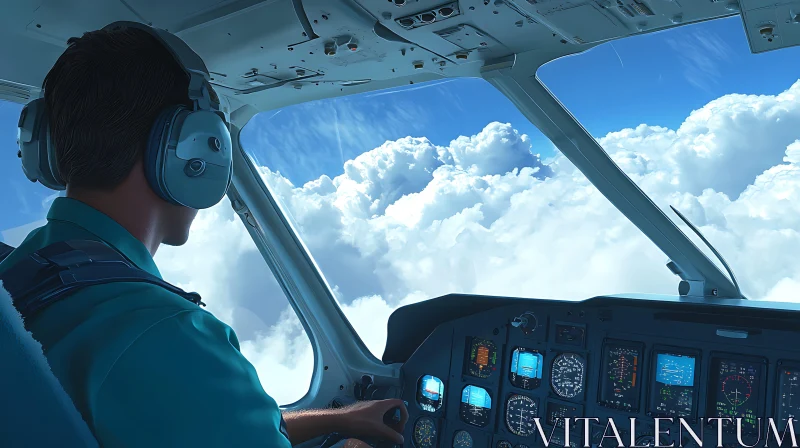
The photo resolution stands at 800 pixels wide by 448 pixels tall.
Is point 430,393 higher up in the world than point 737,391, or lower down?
lower down

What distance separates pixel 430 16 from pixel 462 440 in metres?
2.01

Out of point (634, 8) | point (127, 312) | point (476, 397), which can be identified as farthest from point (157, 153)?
point (476, 397)

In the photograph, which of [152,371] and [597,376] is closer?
[152,371]

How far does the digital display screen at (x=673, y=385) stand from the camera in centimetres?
225

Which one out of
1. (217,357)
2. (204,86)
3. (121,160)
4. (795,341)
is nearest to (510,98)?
(795,341)

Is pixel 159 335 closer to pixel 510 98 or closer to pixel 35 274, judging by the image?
pixel 35 274

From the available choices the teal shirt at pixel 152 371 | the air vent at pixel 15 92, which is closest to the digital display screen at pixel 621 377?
the teal shirt at pixel 152 371

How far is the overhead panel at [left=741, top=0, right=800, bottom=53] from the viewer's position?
60.6 inches

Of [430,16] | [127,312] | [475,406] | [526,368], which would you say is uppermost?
[430,16]

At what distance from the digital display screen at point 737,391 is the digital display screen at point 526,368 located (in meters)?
0.71

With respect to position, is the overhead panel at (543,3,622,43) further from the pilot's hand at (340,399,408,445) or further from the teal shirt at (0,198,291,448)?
the teal shirt at (0,198,291,448)

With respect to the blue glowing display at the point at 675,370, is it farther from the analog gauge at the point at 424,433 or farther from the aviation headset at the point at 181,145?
the aviation headset at the point at 181,145

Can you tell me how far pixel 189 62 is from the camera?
895mm

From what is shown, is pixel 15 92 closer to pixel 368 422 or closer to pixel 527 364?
pixel 368 422
